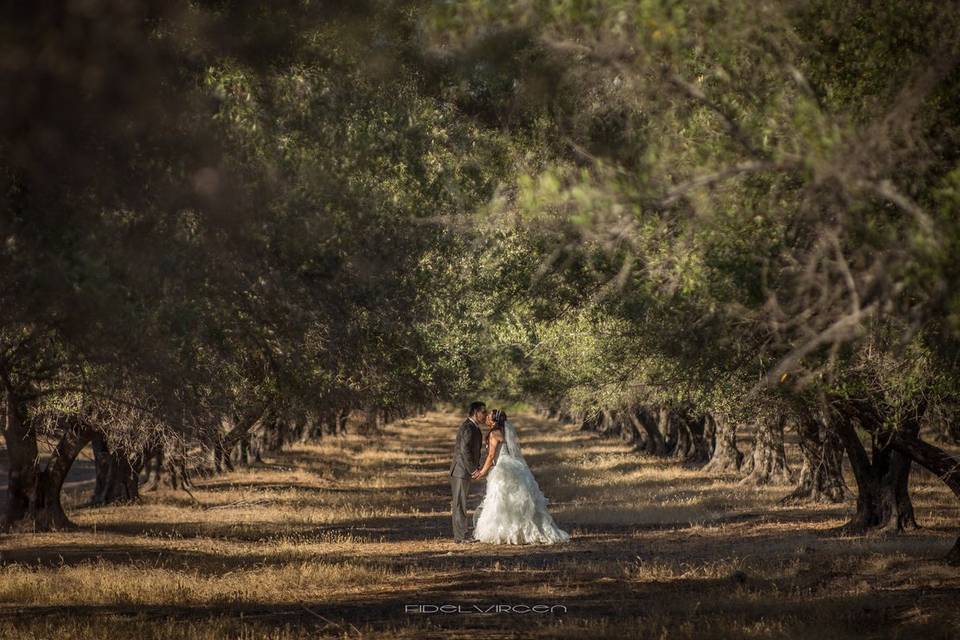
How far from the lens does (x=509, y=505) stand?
74.6ft

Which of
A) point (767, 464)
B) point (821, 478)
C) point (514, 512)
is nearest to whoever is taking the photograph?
point (514, 512)

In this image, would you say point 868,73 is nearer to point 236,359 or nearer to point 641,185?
point 641,185

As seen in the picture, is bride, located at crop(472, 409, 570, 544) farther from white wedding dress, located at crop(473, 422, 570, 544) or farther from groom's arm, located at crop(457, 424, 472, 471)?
groom's arm, located at crop(457, 424, 472, 471)

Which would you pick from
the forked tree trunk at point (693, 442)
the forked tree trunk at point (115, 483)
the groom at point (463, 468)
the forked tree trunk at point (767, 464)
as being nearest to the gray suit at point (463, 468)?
the groom at point (463, 468)

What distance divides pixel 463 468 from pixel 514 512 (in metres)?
1.18

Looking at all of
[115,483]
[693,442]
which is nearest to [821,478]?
[115,483]

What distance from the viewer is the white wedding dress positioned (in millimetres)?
22594

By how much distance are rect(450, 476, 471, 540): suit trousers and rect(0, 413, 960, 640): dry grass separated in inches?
15.7

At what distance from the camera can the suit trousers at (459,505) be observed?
73.8 feet

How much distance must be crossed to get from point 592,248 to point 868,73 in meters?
2.87

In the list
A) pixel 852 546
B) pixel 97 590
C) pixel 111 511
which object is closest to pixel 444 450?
pixel 111 511

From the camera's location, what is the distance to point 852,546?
68.9ft

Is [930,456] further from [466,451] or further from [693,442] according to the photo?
[693,442]

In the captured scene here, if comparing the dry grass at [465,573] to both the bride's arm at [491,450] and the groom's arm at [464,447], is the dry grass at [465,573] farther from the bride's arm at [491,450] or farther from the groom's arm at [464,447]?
the groom's arm at [464,447]
